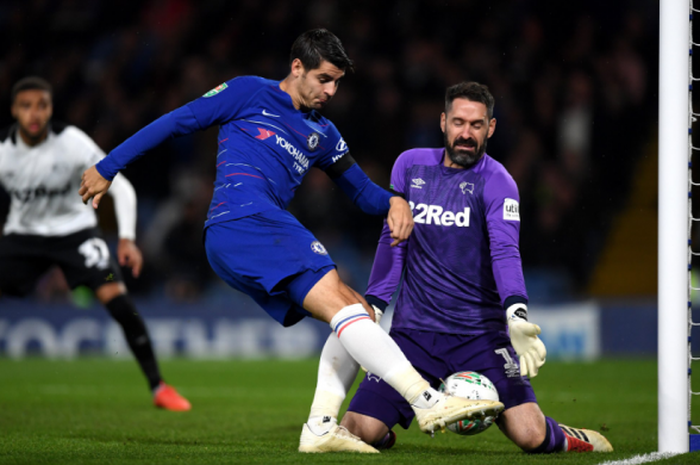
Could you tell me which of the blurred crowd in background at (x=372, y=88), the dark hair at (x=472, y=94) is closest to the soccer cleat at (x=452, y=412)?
the dark hair at (x=472, y=94)

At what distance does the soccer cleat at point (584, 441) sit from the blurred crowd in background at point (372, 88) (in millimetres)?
8321

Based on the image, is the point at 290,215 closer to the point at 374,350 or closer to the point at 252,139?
the point at 252,139

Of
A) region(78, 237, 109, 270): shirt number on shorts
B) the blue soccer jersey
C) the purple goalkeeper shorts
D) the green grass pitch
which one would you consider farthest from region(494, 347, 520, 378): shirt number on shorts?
region(78, 237, 109, 270): shirt number on shorts

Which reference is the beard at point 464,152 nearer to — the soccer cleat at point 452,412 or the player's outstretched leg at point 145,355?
the soccer cleat at point 452,412

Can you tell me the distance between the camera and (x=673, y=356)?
3.96 metres

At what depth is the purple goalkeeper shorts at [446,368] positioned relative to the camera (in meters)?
4.23

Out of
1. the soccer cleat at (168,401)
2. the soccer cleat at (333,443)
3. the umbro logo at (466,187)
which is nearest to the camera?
the soccer cleat at (333,443)

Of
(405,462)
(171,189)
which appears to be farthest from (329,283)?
(171,189)

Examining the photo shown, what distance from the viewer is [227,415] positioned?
6.39m

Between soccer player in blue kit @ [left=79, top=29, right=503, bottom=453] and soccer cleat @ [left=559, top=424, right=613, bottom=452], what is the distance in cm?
90

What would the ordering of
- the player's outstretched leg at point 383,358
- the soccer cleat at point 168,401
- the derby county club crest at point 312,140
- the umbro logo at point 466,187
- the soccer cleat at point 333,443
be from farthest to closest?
the soccer cleat at point 168,401 → the umbro logo at point 466,187 → the derby county club crest at point 312,140 → the soccer cleat at point 333,443 → the player's outstretched leg at point 383,358

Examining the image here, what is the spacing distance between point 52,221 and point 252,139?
10.7ft

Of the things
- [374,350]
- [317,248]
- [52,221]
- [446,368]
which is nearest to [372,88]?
[52,221]

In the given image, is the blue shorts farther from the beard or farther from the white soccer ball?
the beard
